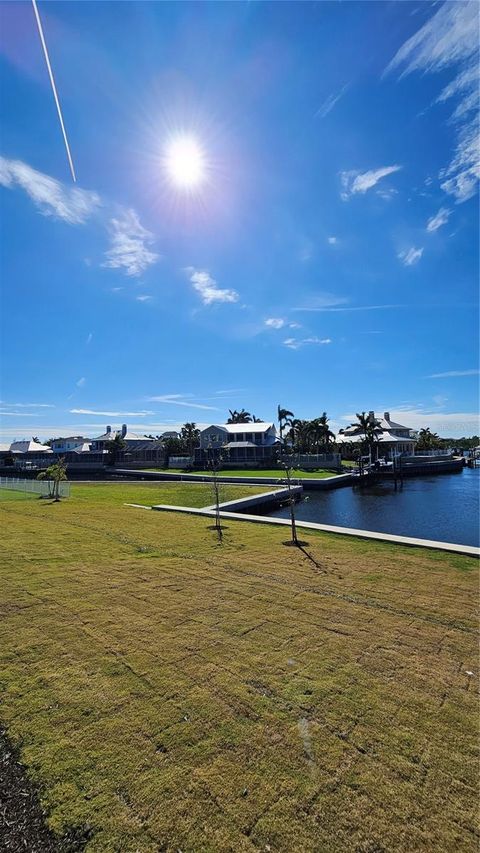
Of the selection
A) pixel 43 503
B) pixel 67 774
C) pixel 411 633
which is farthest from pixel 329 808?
pixel 43 503

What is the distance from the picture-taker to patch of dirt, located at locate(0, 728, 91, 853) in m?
2.41

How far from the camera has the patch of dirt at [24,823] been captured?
2406mm

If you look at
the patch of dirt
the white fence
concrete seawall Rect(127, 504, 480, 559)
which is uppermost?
the white fence

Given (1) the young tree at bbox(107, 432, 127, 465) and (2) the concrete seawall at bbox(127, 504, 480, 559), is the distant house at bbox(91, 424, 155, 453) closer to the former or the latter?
(1) the young tree at bbox(107, 432, 127, 465)

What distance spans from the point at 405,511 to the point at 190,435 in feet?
149

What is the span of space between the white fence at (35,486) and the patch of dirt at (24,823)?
22208 mm

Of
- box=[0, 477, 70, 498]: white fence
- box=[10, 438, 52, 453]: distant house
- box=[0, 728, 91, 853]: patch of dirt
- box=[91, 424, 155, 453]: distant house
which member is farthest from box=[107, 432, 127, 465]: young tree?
box=[0, 728, 91, 853]: patch of dirt

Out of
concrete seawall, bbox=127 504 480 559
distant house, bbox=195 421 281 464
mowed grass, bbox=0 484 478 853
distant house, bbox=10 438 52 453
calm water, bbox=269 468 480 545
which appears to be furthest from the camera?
distant house, bbox=10 438 52 453

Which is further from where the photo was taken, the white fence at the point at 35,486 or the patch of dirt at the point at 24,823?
the white fence at the point at 35,486

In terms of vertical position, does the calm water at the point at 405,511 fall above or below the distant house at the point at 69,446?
below

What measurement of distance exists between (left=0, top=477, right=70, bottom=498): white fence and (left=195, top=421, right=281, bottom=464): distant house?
2750 centimetres

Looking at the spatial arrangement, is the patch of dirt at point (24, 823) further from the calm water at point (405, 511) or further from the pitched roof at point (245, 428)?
the pitched roof at point (245, 428)

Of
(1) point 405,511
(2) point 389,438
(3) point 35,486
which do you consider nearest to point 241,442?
(2) point 389,438

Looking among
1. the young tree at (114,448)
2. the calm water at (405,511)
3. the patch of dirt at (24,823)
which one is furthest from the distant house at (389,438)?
the patch of dirt at (24,823)
